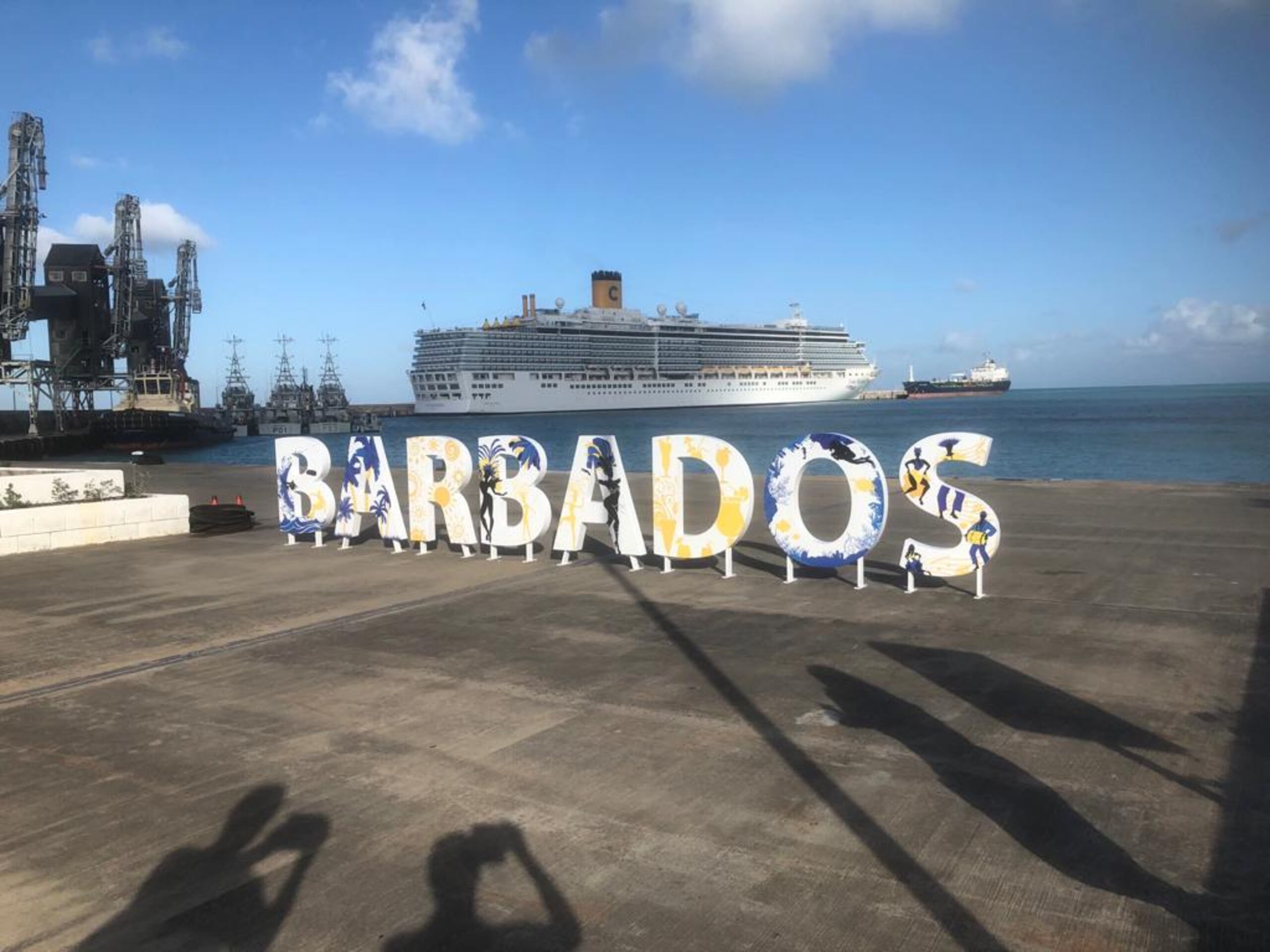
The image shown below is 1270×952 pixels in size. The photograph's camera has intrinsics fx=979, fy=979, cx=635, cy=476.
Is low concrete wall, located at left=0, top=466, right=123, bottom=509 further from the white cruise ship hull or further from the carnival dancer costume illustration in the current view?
the white cruise ship hull

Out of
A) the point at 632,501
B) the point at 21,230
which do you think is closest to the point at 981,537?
the point at 632,501

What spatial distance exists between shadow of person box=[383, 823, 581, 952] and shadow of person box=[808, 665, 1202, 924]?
2.08 meters

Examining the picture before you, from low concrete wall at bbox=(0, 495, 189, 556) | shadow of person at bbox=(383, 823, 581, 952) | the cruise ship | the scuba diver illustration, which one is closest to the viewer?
shadow of person at bbox=(383, 823, 581, 952)

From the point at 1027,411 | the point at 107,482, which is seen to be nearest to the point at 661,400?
the point at 1027,411

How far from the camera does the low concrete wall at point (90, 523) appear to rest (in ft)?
46.8

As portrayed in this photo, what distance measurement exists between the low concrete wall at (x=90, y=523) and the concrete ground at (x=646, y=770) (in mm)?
4452

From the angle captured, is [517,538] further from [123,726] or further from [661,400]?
[661,400]

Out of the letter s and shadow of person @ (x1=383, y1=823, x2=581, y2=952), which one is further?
the letter s

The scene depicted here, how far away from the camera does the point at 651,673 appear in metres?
7.21

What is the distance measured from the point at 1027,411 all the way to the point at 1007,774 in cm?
12446


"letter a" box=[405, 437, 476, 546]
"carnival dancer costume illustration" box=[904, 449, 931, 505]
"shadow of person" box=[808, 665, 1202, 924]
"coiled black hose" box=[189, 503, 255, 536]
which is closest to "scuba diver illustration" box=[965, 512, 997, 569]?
"carnival dancer costume illustration" box=[904, 449, 931, 505]

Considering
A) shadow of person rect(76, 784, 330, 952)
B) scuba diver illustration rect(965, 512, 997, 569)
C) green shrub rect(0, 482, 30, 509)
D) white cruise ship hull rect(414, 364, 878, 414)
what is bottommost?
shadow of person rect(76, 784, 330, 952)

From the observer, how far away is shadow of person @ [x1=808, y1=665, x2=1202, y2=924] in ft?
13.0

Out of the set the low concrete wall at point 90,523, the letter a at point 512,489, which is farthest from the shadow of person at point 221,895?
the low concrete wall at point 90,523
